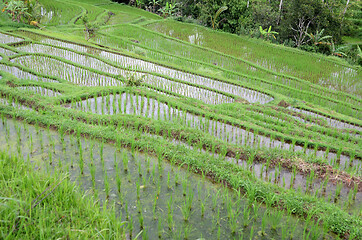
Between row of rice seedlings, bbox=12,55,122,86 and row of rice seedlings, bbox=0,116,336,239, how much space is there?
347 cm

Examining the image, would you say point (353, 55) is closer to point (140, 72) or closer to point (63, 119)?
point (140, 72)

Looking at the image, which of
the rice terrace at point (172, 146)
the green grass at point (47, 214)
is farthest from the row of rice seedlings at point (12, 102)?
the green grass at point (47, 214)

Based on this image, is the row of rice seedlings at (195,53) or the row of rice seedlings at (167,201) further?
the row of rice seedlings at (195,53)

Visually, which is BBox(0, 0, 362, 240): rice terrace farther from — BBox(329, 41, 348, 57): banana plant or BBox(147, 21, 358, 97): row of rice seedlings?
BBox(329, 41, 348, 57): banana plant

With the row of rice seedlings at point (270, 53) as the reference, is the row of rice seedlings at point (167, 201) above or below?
below

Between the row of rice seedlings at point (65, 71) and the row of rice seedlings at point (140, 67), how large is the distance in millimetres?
495

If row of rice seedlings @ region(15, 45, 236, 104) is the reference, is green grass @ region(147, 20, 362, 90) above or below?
above

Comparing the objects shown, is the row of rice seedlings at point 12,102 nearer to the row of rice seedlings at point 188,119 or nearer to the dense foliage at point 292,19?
the row of rice seedlings at point 188,119

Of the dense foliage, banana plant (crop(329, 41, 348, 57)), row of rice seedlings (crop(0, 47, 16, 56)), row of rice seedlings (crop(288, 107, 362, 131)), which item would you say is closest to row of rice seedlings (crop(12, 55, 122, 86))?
row of rice seedlings (crop(0, 47, 16, 56))

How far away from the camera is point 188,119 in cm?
557

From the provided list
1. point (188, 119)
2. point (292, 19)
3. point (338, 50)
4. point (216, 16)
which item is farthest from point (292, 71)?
point (188, 119)

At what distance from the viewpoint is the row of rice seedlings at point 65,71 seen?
7.47m

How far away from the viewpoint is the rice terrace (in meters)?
2.90

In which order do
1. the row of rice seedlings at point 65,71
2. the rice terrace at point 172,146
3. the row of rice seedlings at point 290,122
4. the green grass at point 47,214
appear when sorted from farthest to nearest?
the row of rice seedlings at point 65,71, the row of rice seedlings at point 290,122, the rice terrace at point 172,146, the green grass at point 47,214
